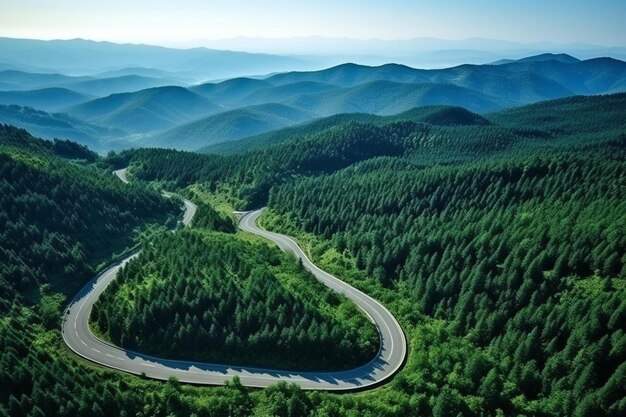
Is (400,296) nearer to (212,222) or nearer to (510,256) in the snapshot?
(510,256)

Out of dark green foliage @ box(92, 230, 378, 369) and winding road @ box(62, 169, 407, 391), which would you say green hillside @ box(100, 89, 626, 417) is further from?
dark green foliage @ box(92, 230, 378, 369)

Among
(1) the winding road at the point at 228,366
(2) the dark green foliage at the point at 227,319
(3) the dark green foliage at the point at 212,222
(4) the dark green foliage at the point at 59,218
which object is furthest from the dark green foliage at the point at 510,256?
(4) the dark green foliage at the point at 59,218

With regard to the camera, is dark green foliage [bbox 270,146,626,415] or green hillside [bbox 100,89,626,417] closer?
green hillside [bbox 100,89,626,417]

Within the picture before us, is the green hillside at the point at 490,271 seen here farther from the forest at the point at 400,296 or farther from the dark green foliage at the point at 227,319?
the dark green foliage at the point at 227,319

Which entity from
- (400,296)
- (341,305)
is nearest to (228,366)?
(341,305)

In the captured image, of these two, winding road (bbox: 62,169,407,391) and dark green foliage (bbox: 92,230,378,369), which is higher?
dark green foliage (bbox: 92,230,378,369)

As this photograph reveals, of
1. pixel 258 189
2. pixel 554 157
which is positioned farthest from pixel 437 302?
pixel 258 189

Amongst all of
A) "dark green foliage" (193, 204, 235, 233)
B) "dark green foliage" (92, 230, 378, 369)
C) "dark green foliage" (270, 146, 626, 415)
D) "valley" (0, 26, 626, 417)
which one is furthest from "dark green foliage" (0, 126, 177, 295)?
"dark green foliage" (270, 146, 626, 415)
